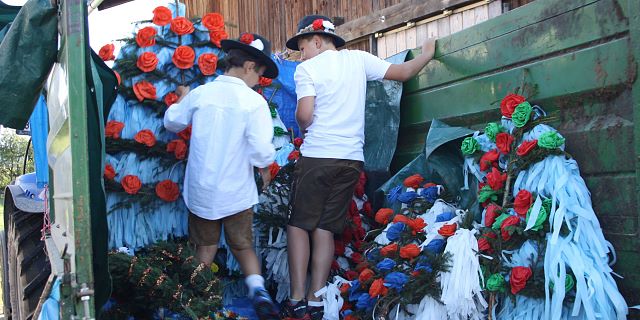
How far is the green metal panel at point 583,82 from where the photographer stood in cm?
252

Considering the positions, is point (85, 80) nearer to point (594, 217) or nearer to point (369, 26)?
point (594, 217)

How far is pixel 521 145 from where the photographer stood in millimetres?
2906

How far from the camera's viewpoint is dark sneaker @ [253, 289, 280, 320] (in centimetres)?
325

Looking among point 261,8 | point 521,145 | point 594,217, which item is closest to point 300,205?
point 521,145

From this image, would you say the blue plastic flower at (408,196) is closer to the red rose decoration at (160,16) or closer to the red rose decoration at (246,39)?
the red rose decoration at (246,39)

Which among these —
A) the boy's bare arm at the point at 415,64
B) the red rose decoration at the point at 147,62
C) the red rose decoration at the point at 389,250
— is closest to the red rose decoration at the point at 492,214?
the red rose decoration at the point at 389,250

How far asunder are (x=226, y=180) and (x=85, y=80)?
151cm

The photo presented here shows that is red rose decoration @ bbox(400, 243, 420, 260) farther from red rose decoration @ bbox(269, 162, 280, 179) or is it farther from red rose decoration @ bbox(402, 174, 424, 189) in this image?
red rose decoration @ bbox(269, 162, 280, 179)

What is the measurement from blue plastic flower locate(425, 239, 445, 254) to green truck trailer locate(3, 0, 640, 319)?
71cm

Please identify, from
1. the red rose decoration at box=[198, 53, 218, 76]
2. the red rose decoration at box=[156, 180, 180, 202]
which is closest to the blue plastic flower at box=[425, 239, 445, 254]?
the red rose decoration at box=[156, 180, 180, 202]

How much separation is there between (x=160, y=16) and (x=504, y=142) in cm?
231

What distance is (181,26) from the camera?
4.12 meters

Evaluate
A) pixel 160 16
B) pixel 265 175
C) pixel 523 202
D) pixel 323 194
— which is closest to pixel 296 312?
pixel 323 194

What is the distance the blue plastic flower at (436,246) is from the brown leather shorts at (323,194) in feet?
2.62
